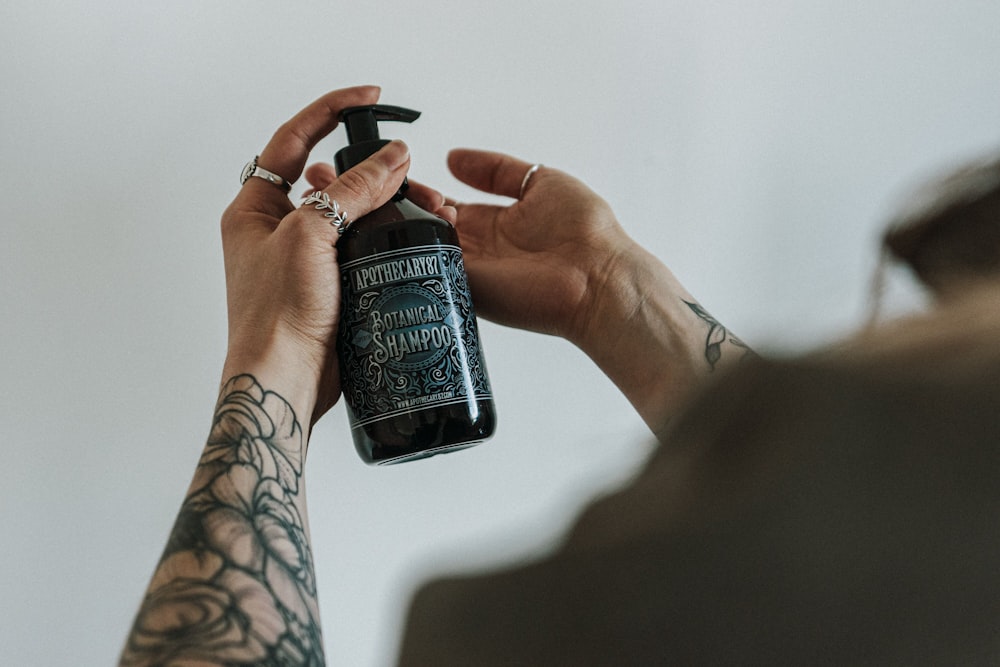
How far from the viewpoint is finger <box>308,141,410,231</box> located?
27.2 inches

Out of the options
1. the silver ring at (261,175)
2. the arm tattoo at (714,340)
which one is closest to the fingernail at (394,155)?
the silver ring at (261,175)

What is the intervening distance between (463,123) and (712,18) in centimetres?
35

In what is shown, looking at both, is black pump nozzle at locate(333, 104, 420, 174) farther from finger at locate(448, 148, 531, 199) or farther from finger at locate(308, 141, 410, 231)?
finger at locate(448, 148, 531, 199)

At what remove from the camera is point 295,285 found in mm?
684

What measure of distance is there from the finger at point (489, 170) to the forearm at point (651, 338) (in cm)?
14

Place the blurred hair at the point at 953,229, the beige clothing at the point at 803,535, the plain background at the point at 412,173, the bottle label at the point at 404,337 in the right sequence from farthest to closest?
the plain background at the point at 412,173 → the bottle label at the point at 404,337 → the blurred hair at the point at 953,229 → the beige clothing at the point at 803,535

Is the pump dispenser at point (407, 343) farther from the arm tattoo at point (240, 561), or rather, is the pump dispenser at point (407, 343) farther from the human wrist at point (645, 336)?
the human wrist at point (645, 336)

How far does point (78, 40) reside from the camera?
76cm

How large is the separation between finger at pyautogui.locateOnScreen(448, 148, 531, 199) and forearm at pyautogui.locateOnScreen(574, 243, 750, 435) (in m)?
0.14

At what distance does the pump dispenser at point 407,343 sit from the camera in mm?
660

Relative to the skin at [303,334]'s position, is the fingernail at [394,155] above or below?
above

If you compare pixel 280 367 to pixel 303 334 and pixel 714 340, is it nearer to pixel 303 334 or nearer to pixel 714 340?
pixel 303 334

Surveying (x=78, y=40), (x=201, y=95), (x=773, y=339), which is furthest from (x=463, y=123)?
(x=773, y=339)

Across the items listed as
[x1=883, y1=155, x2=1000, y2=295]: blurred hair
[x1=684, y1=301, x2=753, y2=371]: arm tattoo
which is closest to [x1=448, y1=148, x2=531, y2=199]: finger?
[x1=684, y1=301, x2=753, y2=371]: arm tattoo
